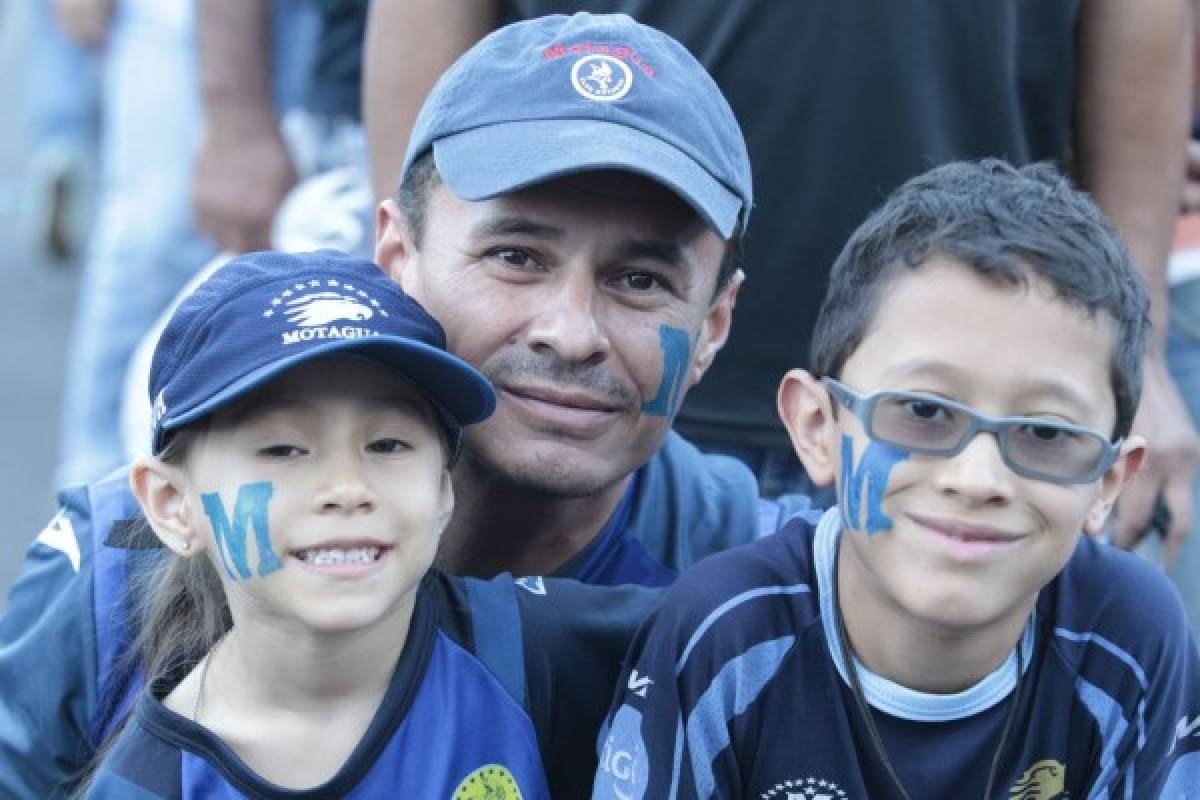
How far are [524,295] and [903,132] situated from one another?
2.99 ft

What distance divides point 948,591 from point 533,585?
61 cm

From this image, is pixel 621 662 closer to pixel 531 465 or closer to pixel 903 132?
pixel 531 465

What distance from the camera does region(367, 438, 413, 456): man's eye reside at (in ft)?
8.82

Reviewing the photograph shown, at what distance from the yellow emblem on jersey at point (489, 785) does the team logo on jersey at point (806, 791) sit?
31 centimetres

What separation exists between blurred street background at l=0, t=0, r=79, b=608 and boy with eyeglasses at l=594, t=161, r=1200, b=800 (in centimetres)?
359

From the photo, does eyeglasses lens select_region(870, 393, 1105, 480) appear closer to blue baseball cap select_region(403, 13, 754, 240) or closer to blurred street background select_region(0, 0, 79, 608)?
blue baseball cap select_region(403, 13, 754, 240)

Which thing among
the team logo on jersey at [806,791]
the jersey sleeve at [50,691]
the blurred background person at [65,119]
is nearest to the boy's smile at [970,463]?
the team logo on jersey at [806,791]

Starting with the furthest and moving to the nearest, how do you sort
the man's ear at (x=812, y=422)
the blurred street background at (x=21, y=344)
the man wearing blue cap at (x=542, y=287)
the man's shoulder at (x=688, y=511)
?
the blurred street background at (x=21, y=344)
the man's shoulder at (x=688, y=511)
the man wearing blue cap at (x=542, y=287)
the man's ear at (x=812, y=422)

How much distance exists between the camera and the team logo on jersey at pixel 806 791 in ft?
9.04

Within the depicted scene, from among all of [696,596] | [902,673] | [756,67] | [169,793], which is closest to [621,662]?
[696,596]

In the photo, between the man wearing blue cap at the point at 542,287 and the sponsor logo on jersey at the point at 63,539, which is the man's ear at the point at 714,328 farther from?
the sponsor logo on jersey at the point at 63,539

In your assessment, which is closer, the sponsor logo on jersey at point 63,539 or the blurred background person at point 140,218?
the sponsor logo on jersey at point 63,539

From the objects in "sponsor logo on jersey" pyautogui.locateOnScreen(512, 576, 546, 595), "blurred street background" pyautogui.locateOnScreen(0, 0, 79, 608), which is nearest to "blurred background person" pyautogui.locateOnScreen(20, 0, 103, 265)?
"blurred street background" pyautogui.locateOnScreen(0, 0, 79, 608)

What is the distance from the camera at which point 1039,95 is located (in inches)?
149
